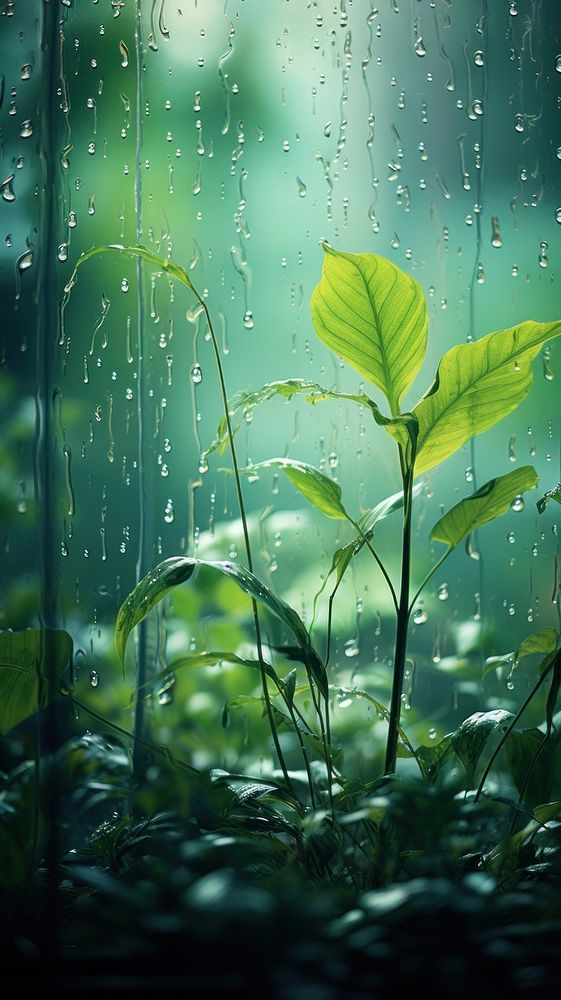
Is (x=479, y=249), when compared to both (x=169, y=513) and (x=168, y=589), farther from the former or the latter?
(x=168, y=589)

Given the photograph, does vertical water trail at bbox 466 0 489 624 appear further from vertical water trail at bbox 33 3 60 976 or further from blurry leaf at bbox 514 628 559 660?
vertical water trail at bbox 33 3 60 976

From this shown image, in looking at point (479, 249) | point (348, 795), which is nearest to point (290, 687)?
point (348, 795)

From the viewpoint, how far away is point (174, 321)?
1091 millimetres

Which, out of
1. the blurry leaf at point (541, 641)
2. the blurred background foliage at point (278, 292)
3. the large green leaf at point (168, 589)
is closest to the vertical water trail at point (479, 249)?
the blurred background foliage at point (278, 292)

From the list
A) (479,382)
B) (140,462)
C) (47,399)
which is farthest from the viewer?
(140,462)

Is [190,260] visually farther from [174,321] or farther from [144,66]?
[144,66]

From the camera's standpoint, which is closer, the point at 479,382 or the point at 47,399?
the point at 479,382

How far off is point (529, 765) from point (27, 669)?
56cm

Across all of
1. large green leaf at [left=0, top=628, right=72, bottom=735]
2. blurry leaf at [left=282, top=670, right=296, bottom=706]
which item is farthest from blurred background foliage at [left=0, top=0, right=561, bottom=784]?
blurry leaf at [left=282, top=670, right=296, bottom=706]

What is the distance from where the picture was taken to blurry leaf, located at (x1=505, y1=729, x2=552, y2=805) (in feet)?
2.85

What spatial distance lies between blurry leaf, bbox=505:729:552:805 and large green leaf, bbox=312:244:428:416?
40cm

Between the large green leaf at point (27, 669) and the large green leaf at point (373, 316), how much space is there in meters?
0.44

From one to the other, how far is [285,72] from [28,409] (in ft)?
1.92

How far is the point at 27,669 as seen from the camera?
0.85 m
